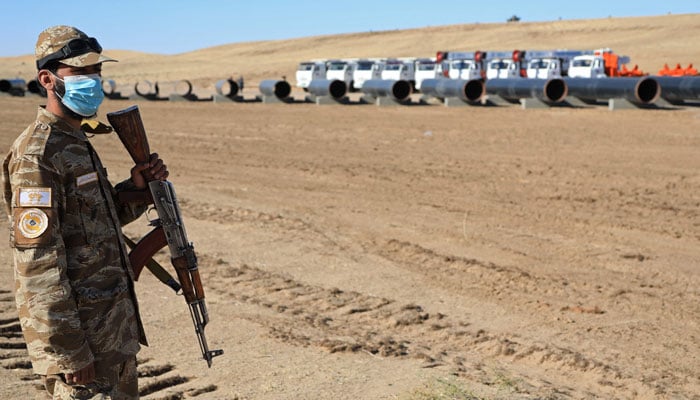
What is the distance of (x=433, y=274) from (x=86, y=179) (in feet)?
17.8

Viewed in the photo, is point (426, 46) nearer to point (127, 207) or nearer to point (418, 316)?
point (418, 316)

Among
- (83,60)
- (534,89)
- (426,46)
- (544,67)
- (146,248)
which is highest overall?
(426,46)

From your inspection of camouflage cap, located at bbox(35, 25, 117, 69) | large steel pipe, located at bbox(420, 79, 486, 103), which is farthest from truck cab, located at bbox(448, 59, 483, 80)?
camouflage cap, located at bbox(35, 25, 117, 69)

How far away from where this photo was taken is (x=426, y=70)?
37.8m

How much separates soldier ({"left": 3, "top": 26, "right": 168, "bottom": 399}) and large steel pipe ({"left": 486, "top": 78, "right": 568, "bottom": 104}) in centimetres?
2298

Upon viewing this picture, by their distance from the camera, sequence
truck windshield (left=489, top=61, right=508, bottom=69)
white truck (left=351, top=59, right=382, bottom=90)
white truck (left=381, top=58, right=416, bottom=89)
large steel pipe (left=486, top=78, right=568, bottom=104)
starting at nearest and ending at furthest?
large steel pipe (left=486, top=78, right=568, bottom=104), truck windshield (left=489, top=61, right=508, bottom=69), white truck (left=381, top=58, right=416, bottom=89), white truck (left=351, top=59, right=382, bottom=90)

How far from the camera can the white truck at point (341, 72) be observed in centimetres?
3878

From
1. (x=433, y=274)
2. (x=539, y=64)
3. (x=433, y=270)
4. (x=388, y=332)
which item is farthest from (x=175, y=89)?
(x=388, y=332)

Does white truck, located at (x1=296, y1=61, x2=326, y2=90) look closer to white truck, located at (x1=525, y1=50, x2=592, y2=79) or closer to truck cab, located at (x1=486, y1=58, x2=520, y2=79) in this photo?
truck cab, located at (x1=486, y1=58, x2=520, y2=79)

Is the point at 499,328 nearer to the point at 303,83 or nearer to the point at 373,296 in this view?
the point at 373,296

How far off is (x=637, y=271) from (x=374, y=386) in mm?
4137

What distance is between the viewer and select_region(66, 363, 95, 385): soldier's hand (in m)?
3.06

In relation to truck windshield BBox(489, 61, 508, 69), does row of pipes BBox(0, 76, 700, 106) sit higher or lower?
lower

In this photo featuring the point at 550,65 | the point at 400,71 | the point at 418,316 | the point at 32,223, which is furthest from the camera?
the point at 400,71
